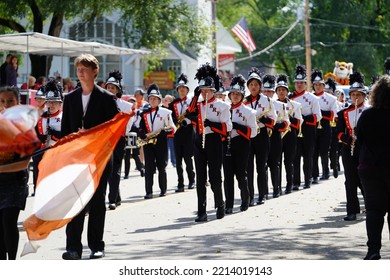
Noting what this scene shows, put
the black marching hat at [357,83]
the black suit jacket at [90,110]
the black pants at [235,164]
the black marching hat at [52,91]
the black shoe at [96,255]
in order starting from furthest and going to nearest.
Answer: the black marching hat at [52,91]
the black pants at [235,164]
the black marching hat at [357,83]
the black shoe at [96,255]
the black suit jacket at [90,110]

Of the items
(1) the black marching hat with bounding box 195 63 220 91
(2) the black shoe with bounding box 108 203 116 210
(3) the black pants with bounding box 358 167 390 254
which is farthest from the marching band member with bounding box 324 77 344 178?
(3) the black pants with bounding box 358 167 390 254

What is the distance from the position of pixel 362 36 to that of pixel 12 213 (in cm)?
5661

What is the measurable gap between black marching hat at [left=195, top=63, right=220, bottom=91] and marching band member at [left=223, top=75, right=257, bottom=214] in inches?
34.3

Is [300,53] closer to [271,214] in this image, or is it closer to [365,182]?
[271,214]

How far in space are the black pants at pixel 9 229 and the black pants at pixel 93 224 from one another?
1.54 m

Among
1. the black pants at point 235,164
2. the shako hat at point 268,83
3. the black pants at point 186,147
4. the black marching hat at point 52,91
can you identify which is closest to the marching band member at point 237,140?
the black pants at point 235,164

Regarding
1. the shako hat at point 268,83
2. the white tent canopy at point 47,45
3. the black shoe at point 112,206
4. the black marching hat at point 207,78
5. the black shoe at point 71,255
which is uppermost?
the white tent canopy at point 47,45

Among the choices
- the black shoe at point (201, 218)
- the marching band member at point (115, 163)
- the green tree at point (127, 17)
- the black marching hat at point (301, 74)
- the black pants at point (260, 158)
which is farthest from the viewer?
the green tree at point (127, 17)

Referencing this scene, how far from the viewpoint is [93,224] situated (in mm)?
12805

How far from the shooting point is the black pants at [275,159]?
21.1 m

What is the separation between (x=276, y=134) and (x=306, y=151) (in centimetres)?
240

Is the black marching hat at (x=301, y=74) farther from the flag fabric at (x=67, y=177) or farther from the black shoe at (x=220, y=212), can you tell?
the flag fabric at (x=67, y=177)

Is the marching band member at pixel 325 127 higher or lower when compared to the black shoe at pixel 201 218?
higher

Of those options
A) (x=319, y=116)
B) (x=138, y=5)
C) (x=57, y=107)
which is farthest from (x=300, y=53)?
(x=57, y=107)
